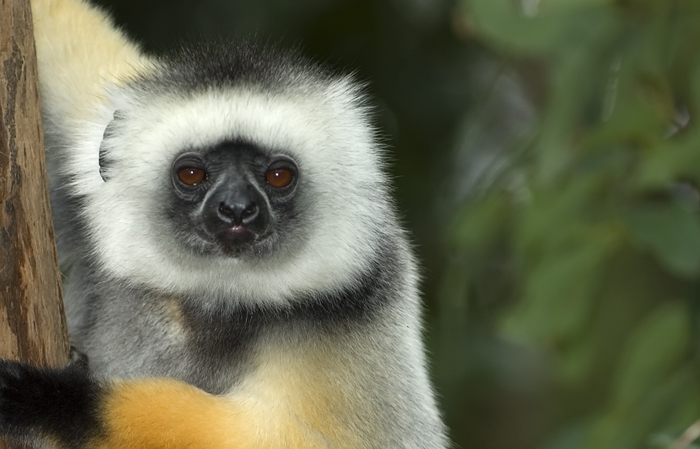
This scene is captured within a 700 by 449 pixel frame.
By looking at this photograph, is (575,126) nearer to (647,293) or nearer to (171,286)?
(647,293)

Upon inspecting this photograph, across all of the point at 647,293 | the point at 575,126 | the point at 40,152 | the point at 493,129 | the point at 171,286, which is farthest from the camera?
the point at 493,129

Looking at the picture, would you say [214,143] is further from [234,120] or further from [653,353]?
[653,353]

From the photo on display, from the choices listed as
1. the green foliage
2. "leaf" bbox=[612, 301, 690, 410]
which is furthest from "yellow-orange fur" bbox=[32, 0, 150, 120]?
"leaf" bbox=[612, 301, 690, 410]

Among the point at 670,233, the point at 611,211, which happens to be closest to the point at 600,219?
the point at 611,211

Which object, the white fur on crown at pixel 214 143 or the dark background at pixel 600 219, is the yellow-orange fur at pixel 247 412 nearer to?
the white fur on crown at pixel 214 143

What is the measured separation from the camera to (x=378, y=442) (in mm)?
2863

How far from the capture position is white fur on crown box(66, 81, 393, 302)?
2887mm

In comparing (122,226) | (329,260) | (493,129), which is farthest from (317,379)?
(493,129)

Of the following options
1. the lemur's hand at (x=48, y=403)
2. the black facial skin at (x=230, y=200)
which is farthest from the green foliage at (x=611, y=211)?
the lemur's hand at (x=48, y=403)

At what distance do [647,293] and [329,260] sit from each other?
61.0 inches

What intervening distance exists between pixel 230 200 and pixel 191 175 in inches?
7.9

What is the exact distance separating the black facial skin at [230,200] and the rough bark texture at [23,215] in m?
0.48

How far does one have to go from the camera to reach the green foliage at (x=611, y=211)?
326 cm

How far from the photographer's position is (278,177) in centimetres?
293
